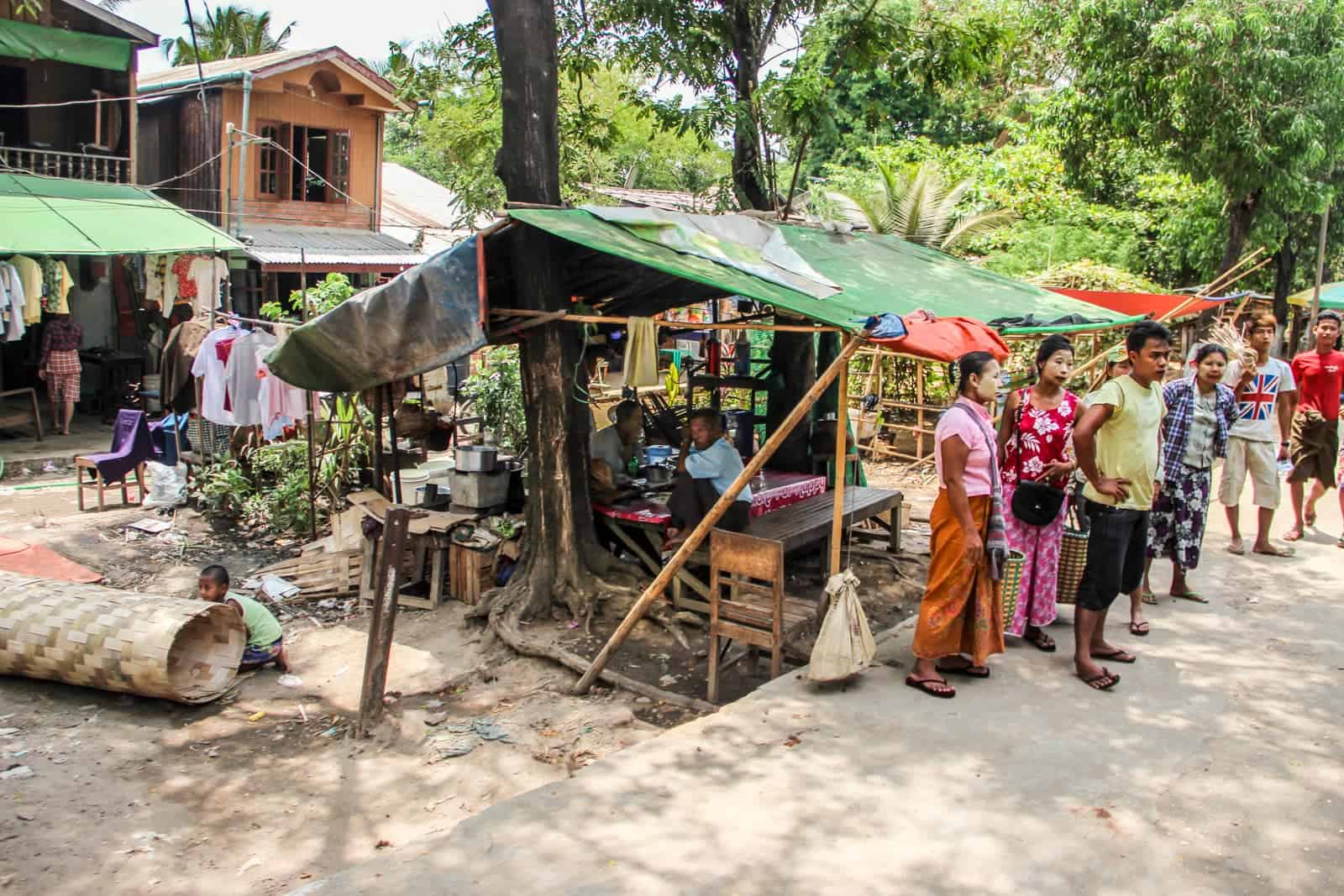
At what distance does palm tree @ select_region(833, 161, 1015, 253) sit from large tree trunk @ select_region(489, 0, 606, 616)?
8263 millimetres

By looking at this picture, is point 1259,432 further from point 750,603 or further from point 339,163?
point 339,163

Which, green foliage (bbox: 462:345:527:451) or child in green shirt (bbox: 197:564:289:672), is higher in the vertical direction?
green foliage (bbox: 462:345:527:451)

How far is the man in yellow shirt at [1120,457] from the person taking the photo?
493 centimetres

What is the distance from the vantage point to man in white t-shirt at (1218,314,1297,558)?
301 inches

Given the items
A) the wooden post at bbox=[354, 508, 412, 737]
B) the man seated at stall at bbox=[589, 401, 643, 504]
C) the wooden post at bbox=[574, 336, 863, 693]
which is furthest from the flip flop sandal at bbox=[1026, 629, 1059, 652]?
the wooden post at bbox=[354, 508, 412, 737]

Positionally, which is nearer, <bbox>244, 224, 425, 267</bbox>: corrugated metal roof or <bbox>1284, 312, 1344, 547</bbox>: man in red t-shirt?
<bbox>1284, 312, 1344, 547</bbox>: man in red t-shirt

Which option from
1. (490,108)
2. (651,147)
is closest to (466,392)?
(490,108)

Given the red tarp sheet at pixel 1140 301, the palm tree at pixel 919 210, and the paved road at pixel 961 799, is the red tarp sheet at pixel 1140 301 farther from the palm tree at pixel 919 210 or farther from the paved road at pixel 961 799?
the palm tree at pixel 919 210

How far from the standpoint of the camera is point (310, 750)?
231 inches

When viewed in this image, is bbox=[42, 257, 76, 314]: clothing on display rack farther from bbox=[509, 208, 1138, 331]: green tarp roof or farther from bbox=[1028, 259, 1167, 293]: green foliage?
bbox=[1028, 259, 1167, 293]: green foliage

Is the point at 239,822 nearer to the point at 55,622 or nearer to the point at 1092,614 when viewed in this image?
the point at 55,622

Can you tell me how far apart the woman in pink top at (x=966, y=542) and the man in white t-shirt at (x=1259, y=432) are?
348 cm

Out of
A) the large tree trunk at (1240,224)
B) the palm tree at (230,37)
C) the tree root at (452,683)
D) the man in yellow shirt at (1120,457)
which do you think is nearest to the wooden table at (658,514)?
the tree root at (452,683)

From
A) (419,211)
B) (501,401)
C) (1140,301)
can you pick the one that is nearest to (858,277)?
(1140,301)
